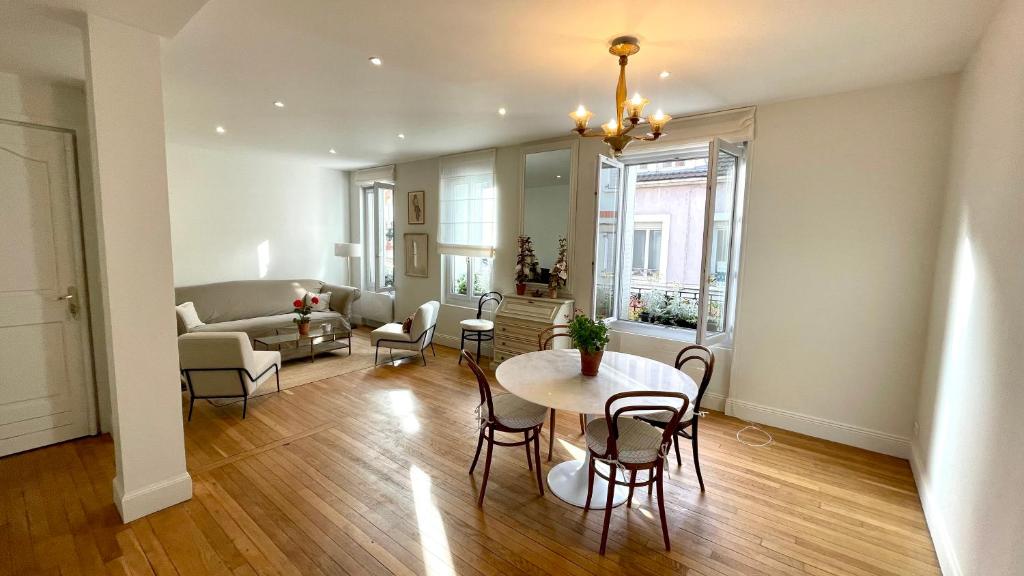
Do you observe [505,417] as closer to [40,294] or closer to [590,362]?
[590,362]

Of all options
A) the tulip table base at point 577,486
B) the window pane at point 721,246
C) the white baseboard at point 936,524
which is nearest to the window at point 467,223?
the window pane at point 721,246

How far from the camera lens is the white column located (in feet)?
6.67

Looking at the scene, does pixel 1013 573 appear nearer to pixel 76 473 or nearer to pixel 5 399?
pixel 76 473

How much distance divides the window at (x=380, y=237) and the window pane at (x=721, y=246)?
4568 millimetres

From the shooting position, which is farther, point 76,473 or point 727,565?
point 76,473

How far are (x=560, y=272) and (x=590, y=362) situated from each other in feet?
7.49

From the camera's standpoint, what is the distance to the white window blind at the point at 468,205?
5410 mm

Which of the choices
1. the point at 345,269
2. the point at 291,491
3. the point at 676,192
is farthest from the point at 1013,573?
the point at 345,269

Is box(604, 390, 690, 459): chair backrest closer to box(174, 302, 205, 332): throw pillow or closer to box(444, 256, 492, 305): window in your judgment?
box(444, 256, 492, 305): window

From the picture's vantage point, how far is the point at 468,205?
18.5 feet

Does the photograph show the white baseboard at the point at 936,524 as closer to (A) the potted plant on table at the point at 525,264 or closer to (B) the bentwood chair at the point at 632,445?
(B) the bentwood chair at the point at 632,445

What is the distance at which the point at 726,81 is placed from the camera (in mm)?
2953

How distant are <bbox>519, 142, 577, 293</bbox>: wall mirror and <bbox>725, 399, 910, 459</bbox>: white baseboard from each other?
2.09 meters

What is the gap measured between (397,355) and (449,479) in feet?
9.78
